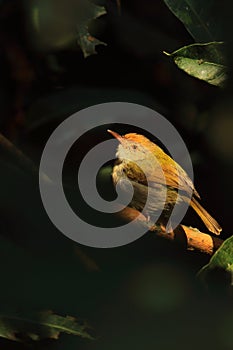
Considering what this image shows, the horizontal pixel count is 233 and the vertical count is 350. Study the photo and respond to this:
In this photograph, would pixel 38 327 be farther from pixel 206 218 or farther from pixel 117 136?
pixel 117 136

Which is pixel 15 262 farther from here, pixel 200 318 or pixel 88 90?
pixel 88 90

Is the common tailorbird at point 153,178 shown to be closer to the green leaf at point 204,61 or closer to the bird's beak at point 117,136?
the bird's beak at point 117,136

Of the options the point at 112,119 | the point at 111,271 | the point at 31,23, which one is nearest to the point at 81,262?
the point at 111,271

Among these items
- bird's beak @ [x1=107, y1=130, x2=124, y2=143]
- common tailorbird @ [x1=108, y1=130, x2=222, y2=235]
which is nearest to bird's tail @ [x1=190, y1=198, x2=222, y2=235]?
common tailorbird @ [x1=108, y1=130, x2=222, y2=235]

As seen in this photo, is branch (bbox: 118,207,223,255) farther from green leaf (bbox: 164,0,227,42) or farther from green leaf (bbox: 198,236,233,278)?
green leaf (bbox: 164,0,227,42)

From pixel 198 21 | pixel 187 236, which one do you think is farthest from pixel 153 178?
pixel 198 21

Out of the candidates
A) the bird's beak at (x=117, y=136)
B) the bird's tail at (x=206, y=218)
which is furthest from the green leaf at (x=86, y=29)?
the bird's tail at (x=206, y=218)
